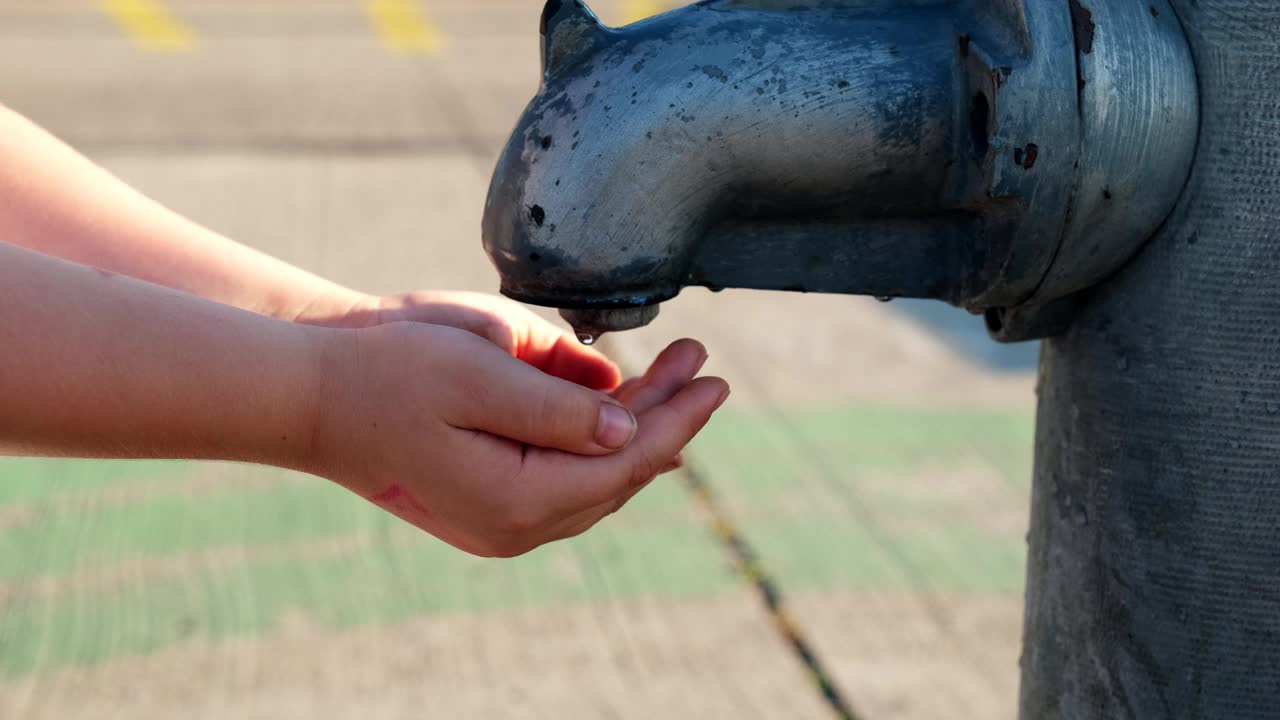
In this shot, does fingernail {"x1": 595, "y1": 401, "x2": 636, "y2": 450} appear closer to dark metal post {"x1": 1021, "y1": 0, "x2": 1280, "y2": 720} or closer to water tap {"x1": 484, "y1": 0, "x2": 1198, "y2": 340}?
water tap {"x1": 484, "y1": 0, "x2": 1198, "y2": 340}

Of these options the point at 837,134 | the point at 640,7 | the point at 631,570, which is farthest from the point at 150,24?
the point at 837,134

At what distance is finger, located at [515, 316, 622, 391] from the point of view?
49.6 inches

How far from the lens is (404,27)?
6879 mm

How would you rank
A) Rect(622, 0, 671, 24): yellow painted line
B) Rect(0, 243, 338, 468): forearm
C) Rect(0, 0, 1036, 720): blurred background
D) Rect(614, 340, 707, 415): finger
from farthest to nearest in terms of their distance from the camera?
1. Rect(622, 0, 671, 24): yellow painted line
2. Rect(0, 0, 1036, 720): blurred background
3. Rect(614, 340, 707, 415): finger
4. Rect(0, 243, 338, 468): forearm

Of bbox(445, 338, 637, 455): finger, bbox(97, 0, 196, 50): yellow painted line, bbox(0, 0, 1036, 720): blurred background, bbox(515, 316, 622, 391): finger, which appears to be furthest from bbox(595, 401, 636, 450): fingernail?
bbox(97, 0, 196, 50): yellow painted line

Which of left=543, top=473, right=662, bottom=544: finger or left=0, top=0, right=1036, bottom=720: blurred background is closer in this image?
left=543, top=473, right=662, bottom=544: finger

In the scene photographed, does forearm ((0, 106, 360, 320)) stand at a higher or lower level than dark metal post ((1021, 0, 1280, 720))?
lower

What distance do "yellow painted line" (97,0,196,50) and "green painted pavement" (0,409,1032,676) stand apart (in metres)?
4.16

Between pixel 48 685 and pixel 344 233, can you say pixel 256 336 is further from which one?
pixel 344 233

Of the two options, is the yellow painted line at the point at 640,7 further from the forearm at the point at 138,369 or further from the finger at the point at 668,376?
the forearm at the point at 138,369

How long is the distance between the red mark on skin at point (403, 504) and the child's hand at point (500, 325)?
27 cm

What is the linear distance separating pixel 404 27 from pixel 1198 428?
21.2 feet

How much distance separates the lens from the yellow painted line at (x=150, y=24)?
20.5 feet

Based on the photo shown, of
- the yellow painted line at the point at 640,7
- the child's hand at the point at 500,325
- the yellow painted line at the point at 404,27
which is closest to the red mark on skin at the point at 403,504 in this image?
the child's hand at the point at 500,325
